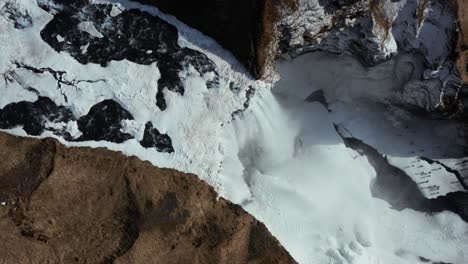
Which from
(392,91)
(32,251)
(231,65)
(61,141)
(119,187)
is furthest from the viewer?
(392,91)

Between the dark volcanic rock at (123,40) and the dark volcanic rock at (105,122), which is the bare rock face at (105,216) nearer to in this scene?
the dark volcanic rock at (105,122)

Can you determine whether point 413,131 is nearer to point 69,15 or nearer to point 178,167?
point 178,167

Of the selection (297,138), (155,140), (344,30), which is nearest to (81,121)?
(155,140)

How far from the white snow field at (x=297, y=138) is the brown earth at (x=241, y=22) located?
20cm

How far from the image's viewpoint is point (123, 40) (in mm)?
9453

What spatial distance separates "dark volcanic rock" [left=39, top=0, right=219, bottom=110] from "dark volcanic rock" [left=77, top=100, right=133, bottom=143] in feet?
2.49

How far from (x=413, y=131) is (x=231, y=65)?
4.28m

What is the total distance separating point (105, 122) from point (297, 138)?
402 cm

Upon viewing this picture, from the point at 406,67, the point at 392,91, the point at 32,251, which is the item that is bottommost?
the point at 32,251

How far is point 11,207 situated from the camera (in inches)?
303

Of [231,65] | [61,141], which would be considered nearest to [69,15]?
[61,141]

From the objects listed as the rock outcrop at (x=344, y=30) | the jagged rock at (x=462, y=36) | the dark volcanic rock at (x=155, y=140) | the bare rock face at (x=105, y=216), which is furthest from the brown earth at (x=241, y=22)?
the jagged rock at (x=462, y=36)

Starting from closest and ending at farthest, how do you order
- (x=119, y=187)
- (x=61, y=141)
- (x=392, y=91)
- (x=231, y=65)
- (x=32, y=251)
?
(x=32, y=251), (x=119, y=187), (x=61, y=141), (x=231, y=65), (x=392, y=91)

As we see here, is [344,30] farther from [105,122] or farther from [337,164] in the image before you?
[105,122]
